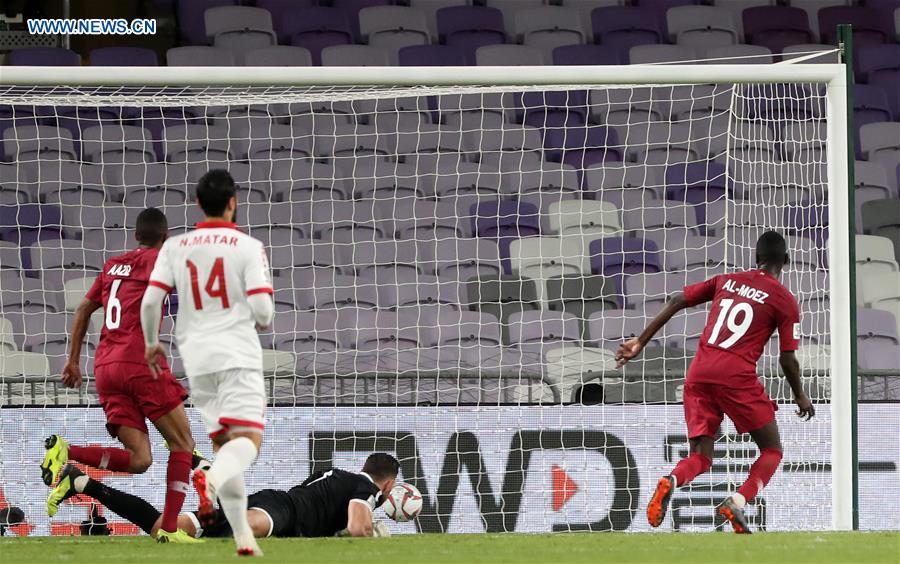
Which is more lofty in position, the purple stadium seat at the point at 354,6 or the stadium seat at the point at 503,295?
the purple stadium seat at the point at 354,6

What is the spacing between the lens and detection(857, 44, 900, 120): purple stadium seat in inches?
532

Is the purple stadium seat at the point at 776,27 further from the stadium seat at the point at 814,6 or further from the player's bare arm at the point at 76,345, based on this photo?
the player's bare arm at the point at 76,345

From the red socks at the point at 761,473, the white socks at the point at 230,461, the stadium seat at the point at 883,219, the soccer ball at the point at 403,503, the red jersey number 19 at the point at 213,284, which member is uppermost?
the stadium seat at the point at 883,219

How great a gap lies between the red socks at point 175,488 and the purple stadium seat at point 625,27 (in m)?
8.35

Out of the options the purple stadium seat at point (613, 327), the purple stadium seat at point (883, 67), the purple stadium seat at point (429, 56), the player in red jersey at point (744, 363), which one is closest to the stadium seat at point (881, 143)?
the purple stadium seat at point (883, 67)

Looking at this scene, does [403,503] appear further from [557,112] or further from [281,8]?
[281,8]

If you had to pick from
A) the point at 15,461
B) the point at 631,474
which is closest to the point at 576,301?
the point at 631,474

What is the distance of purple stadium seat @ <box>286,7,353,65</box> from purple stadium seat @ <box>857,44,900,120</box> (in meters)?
5.38

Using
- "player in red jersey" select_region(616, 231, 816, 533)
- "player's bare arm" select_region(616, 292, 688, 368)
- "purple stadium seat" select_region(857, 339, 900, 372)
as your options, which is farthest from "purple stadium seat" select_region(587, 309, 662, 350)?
"player in red jersey" select_region(616, 231, 816, 533)

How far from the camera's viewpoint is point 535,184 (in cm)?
1084

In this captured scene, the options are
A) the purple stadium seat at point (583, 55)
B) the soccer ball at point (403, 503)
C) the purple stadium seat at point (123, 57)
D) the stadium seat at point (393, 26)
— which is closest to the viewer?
the soccer ball at point (403, 503)

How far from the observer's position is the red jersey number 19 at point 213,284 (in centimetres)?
500

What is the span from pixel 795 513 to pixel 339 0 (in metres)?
8.15

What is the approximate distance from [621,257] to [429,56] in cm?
359
